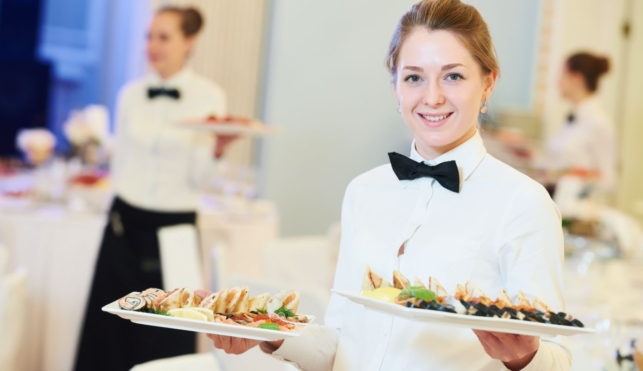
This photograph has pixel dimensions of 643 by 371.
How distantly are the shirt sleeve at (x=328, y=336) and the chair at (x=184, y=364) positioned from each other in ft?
1.81

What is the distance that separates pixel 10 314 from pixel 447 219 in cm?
213

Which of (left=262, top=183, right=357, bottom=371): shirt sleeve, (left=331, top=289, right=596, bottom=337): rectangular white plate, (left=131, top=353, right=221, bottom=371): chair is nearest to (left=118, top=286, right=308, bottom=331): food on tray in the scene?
(left=262, top=183, right=357, bottom=371): shirt sleeve

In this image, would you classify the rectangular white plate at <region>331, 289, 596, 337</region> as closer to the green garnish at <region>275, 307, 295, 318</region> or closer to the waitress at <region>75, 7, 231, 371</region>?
the green garnish at <region>275, 307, 295, 318</region>

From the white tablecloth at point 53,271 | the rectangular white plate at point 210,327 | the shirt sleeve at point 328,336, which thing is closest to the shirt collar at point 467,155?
the shirt sleeve at point 328,336

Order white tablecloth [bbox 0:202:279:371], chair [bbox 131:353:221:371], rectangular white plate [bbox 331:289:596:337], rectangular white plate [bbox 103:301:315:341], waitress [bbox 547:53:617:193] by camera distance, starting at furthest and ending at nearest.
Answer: waitress [bbox 547:53:617:193]
white tablecloth [bbox 0:202:279:371]
chair [bbox 131:353:221:371]
rectangular white plate [bbox 103:301:315:341]
rectangular white plate [bbox 331:289:596:337]

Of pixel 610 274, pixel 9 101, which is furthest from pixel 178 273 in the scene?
pixel 9 101

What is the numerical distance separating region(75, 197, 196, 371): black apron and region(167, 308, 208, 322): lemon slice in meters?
2.60

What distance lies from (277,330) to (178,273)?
1.93 meters

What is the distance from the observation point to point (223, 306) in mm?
1438

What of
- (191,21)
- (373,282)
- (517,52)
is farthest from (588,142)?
(373,282)

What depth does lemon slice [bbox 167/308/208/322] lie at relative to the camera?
1362 mm

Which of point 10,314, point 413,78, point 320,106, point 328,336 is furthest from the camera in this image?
point 320,106

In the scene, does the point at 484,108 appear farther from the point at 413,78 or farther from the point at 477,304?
the point at 477,304

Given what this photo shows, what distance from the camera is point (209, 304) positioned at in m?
1.42
